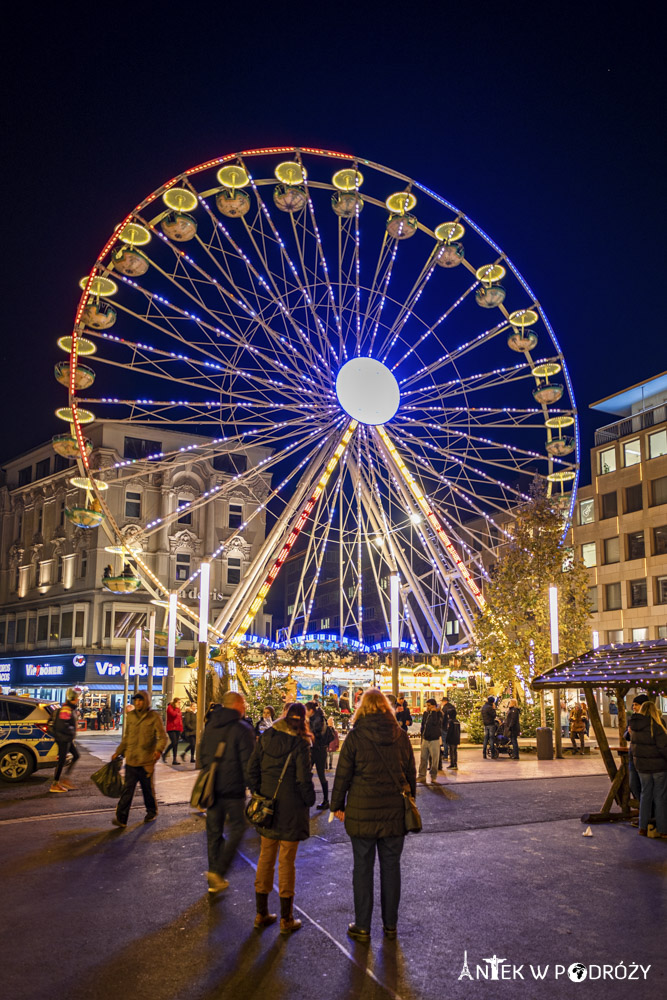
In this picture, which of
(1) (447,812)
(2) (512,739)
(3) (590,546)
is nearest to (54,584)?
(3) (590,546)

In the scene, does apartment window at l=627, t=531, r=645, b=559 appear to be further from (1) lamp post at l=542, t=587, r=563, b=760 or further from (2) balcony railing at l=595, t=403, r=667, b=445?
(1) lamp post at l=542, t=587, r=563, b=760

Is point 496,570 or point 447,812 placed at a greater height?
point 496,570

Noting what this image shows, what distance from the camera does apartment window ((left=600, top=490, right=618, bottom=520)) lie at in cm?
5344

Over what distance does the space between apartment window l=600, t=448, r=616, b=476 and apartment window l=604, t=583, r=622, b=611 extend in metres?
7.31

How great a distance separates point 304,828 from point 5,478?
68385 mm

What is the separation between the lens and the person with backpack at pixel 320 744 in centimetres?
1346

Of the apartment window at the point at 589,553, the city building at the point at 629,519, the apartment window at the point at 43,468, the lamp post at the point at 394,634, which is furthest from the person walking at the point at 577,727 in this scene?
the apartment window at the point at 43,468

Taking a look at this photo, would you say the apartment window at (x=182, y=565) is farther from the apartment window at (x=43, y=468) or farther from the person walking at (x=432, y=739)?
the person walking at (x=432, y=739)

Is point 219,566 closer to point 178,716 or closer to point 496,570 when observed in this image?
point 496,570

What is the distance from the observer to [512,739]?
73.3ft

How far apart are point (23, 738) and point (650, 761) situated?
13017 millimetres

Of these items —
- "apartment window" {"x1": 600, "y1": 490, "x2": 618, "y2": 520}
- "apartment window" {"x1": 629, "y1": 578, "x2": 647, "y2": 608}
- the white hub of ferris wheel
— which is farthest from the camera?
"apartment window" {"x1": 600, "y1": 490, "x2": 618, "y2": 520}

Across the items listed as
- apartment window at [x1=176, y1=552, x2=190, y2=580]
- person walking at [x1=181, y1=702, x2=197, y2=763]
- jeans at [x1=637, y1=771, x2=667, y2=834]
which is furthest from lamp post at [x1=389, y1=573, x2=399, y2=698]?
apartment window at [x1=176, y1=552, x2=190, y2=580]

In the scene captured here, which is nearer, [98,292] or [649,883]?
[649,883]
